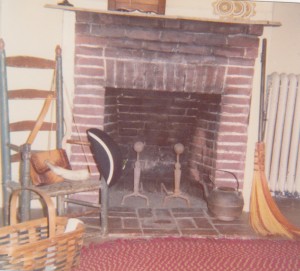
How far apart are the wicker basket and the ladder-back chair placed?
0.13 meters

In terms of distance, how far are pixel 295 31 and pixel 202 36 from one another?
1004 millimetres

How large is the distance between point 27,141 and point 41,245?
708 millimetres

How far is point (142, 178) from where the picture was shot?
344 centimetres

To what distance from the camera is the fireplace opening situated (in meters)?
3.04

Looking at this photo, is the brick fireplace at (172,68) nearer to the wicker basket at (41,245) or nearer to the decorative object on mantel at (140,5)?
the decorative object on mantel at (140,5)

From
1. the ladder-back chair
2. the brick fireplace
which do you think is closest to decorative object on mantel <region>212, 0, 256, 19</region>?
the brick fireplace

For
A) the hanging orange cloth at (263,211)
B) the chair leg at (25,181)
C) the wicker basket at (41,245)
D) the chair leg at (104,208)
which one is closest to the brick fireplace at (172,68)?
the hanging orange cloth at (263,211)

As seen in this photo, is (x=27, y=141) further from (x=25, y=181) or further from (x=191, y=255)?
(x=191, y=255)

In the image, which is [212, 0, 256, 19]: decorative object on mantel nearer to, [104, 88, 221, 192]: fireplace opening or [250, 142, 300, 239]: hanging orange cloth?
[104, 88, 221, 192]: fireplace opening

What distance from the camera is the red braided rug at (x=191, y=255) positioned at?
6.72 feet

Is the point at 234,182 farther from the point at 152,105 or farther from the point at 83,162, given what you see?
the point at 83,162

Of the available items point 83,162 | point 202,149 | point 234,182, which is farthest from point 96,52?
point 234,182

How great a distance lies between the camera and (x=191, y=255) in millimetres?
2184

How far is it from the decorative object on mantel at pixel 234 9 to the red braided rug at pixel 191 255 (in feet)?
4.92
